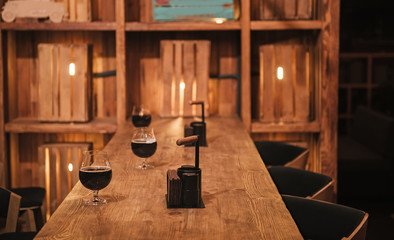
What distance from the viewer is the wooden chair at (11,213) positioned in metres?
2.68

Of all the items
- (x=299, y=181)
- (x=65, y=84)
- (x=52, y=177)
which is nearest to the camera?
(x=299, y=181)

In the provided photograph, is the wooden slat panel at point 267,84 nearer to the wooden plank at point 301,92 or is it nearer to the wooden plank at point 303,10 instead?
the wooden plank at point 301,92

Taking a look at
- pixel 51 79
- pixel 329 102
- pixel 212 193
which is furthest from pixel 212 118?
pixel 212 193

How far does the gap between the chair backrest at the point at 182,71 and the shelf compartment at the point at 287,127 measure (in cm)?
42

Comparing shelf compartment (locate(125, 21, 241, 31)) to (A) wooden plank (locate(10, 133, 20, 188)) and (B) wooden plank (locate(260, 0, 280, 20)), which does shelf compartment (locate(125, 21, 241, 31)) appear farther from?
(A) wooden plank (locate(10, 133, 20, 188))

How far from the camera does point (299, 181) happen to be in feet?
9.71

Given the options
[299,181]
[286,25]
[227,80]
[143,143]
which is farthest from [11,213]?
[286,25]

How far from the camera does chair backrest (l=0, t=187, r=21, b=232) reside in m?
2.73

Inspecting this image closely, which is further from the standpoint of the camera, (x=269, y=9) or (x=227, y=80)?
(x=227, y=80)

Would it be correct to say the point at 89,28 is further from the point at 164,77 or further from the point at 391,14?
the point at 391,14

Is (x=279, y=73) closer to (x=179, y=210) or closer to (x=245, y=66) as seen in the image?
(x=245, y=66)

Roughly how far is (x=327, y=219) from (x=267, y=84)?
7.13ft

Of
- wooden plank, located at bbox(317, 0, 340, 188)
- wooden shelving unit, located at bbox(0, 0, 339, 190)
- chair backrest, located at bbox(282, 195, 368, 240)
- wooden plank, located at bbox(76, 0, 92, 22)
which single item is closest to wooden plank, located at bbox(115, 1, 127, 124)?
wooden shelving unit, located at bbox(0, 0, 339, 190)

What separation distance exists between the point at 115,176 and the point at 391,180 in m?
3.85
